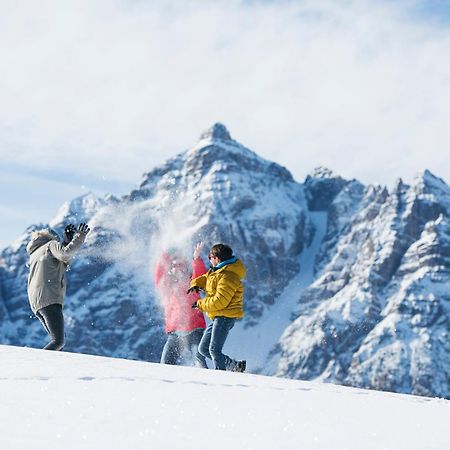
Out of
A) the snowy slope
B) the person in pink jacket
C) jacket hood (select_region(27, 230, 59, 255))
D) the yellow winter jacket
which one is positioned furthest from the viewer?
the person in pink jacket

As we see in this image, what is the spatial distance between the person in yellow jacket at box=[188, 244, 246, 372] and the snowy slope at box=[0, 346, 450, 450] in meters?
2.86

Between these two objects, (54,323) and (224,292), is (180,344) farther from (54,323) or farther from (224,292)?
(54,323)

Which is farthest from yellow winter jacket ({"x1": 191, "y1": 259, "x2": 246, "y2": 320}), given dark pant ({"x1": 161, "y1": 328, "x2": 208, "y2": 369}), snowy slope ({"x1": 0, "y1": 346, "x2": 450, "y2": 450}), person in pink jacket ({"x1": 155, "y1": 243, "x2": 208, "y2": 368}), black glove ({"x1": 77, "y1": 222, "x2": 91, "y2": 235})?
snowy slope ({"x1": 0, "y1": 346, "x2": 450, "y2": 450})

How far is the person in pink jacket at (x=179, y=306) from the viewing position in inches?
520

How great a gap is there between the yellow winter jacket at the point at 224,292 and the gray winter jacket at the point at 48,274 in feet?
6.32

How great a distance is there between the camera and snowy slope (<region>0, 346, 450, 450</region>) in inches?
212

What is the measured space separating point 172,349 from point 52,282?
113 inches

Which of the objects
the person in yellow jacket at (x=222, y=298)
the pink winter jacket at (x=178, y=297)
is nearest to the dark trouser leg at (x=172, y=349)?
the pink winter jacket at (x=178, y=297)

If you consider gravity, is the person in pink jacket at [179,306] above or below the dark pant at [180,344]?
above

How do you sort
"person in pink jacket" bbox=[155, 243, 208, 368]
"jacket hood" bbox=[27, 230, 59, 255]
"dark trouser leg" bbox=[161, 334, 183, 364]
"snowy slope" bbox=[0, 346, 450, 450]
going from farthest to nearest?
"person in pink jacket" bbox=[155, 243, 208, 368], "dark trouser leg" bbox=[161, 334, 183, 364], "jacket hood" bbox=[27, 230, 59, 255], "snowy slope" bbox=[0, 346, 450, 450]

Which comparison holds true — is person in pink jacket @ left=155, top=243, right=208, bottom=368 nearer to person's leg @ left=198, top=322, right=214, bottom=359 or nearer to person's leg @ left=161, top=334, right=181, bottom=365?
person's leg @ left=161, top=334, right=181, bottom=365

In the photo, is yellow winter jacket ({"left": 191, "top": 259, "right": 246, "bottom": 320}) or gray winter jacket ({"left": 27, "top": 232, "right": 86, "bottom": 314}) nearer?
gray winter jacket ({"left": 27, "top": 232, "right": 86, "bottom": 314})

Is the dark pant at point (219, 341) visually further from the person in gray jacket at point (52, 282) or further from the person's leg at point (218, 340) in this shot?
the person in gray jacket at point (52, 282)

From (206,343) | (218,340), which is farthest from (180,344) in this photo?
(218,340)
